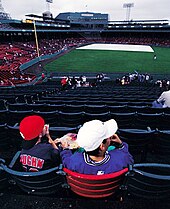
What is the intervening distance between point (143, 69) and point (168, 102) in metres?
23.9

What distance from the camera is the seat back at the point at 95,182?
1950 mm

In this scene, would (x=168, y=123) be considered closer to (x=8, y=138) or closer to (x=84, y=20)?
(x=8, y=138)

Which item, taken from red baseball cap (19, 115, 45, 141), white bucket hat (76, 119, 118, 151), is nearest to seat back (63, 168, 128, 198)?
white bucket hat (76, 119, 118, 151)

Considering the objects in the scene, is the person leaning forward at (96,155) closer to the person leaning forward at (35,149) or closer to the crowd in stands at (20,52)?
the person leaning forward at (35,149)

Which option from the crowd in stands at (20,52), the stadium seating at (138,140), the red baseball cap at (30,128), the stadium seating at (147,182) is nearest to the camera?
the stadium seating at (147,182)

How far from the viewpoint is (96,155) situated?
204 cm

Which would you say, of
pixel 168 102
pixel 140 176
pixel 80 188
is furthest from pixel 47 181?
pixel 168 102

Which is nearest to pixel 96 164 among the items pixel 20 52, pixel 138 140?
pixel 138 140

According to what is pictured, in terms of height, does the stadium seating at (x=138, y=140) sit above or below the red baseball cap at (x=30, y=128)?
below

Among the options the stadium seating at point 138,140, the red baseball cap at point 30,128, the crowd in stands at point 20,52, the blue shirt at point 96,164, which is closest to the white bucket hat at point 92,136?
the blue shirt at point 96,164

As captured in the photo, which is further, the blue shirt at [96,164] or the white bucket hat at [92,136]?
the blue shirt at [96,164]

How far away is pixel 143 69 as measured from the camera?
2722 cm

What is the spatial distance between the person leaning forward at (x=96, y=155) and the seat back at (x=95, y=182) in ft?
0.31

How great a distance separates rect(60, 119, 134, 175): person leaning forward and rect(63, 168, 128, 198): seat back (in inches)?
3.7
